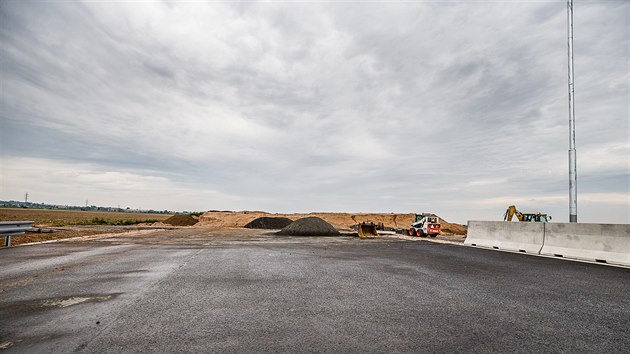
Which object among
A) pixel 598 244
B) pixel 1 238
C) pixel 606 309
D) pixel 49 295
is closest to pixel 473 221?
pixel 598 244

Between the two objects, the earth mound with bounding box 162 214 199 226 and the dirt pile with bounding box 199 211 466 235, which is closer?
the earth mound with bounding box 162 214 199 226

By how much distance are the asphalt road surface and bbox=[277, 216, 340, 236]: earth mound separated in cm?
2374

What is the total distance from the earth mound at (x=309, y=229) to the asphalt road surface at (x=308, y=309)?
23743 millimetres

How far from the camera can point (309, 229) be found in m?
34.2

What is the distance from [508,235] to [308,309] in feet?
48.7

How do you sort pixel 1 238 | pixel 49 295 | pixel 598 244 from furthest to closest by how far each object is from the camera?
pixel 1 238 < pixel 598 244 < pixel 49 295

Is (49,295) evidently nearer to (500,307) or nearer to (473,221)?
(500,307)

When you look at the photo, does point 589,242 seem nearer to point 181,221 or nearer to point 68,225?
point 68,225

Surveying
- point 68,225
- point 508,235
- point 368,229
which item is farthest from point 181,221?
point 508,235

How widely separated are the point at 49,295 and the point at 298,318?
4826mm

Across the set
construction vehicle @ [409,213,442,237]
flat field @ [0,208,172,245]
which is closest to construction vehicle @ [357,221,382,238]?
construction vehicle @ [409,213,442,237]

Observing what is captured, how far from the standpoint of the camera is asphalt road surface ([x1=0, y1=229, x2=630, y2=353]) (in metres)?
4.03

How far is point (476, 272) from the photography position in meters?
Answer: 9.55

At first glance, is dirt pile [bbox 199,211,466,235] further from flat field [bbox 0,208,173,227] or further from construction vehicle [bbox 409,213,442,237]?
construction vehicle [bbox 409,213,442,237]
